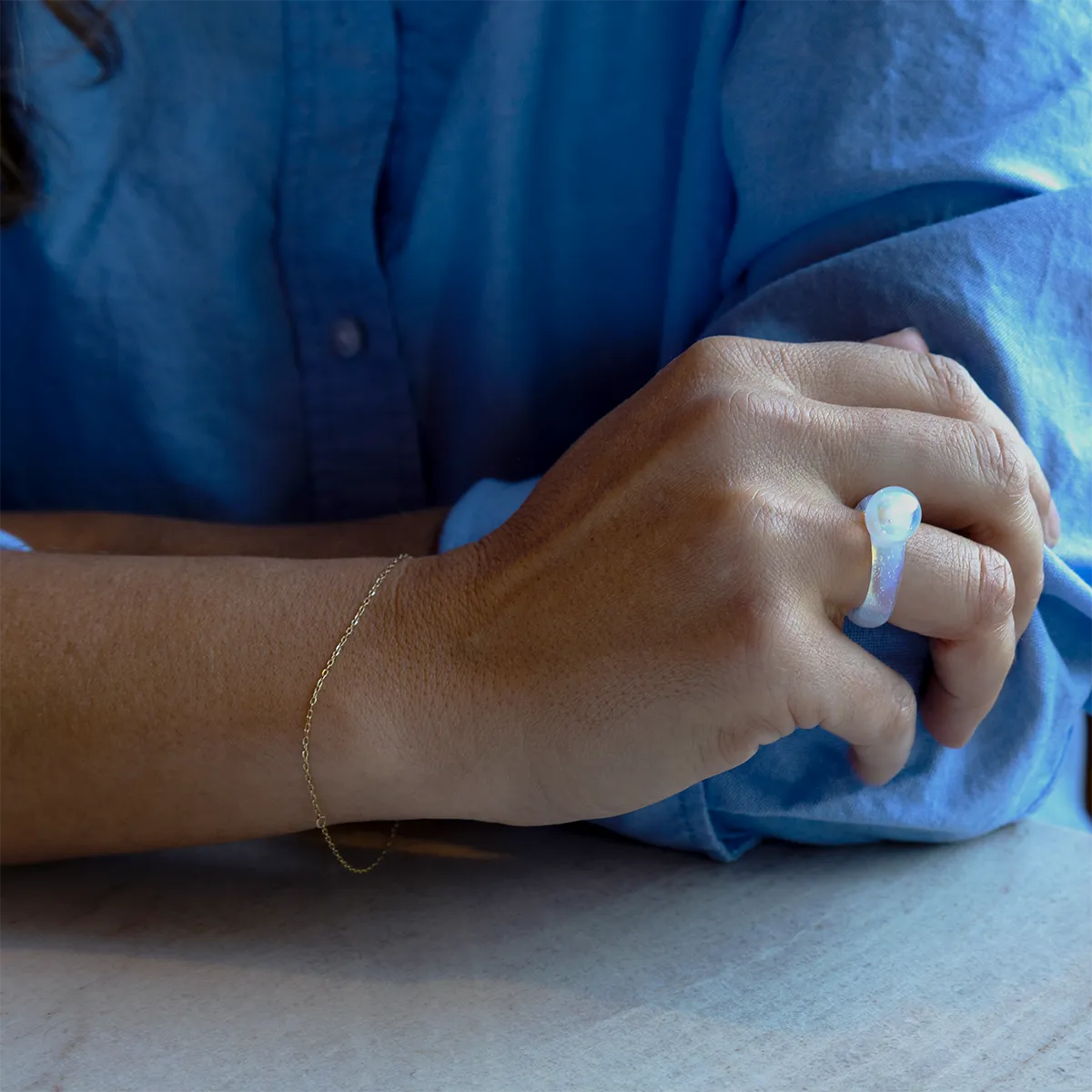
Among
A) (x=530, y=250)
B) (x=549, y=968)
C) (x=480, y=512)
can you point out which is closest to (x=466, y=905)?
(x=549, y=968)

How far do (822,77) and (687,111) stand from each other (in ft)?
0.38

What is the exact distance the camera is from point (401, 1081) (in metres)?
0.41

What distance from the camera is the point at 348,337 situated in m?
0.75

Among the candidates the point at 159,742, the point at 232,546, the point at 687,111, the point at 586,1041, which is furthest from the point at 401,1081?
the point at 687,111

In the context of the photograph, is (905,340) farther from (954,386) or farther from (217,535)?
(217,535)

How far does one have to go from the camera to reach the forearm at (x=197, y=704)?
1.59 ft

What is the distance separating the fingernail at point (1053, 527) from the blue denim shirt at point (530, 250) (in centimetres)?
2

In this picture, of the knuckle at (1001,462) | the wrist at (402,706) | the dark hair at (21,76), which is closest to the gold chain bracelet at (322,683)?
the wrist at (402,706)

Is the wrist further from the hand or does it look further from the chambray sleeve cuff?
the chambray sleeve cuff

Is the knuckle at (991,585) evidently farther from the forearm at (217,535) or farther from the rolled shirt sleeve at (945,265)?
the forearm at (217,535)

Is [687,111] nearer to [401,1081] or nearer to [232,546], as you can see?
[232,546]

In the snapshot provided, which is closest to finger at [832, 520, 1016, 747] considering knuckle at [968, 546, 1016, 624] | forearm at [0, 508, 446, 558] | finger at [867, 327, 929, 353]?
knuckle at [968, 546, 1016, 624]

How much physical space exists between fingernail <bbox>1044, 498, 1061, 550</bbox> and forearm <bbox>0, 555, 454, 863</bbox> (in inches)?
12.0

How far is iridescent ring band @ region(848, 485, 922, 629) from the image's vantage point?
45cm
